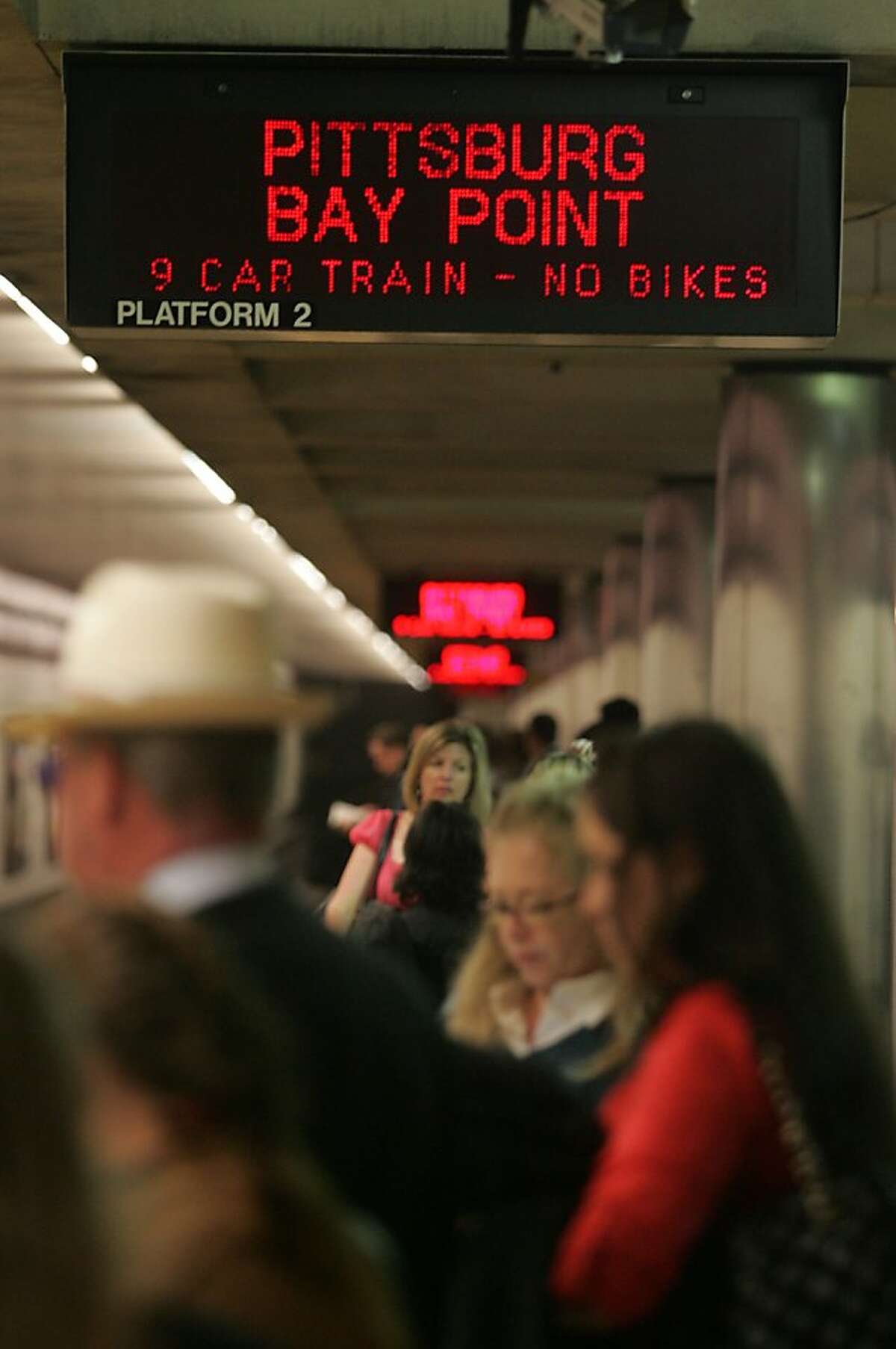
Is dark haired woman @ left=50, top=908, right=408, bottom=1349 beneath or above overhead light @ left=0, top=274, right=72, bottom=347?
beneath

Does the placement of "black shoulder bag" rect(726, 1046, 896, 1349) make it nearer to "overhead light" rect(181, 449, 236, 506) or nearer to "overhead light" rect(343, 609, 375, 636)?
"overhead light" rect(181, 449, 236, 506)

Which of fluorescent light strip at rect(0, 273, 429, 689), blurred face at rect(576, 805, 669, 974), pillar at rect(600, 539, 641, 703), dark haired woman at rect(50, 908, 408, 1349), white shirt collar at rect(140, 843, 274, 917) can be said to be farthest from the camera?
pillar at rect(600, 539, 641, 703)

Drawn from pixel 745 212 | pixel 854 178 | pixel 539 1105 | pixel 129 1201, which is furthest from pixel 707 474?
pixel 129 1201

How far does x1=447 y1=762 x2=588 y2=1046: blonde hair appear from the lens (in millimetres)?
4707

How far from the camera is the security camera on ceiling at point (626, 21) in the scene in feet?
17.0

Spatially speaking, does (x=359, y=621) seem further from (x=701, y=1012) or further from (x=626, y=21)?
(x=701, y=1012)

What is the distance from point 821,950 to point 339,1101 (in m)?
0.67

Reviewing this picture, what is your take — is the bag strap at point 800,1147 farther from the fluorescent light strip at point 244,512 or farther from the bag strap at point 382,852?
the fluorescent light strip at point 244,512

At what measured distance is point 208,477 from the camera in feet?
61.8

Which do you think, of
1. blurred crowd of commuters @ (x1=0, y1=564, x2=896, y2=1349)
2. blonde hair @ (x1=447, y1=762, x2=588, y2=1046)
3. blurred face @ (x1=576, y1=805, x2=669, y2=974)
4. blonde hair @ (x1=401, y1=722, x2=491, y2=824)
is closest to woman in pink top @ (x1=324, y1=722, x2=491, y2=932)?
blonde hair @ (x1=401, y1=722, x2=491, y2=824)

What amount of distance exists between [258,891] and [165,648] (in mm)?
522

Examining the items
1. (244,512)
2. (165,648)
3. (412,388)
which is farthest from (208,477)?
(165,648)

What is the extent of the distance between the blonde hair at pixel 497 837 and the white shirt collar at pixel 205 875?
1.77m

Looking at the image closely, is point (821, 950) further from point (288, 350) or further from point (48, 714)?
point (288, 350)
